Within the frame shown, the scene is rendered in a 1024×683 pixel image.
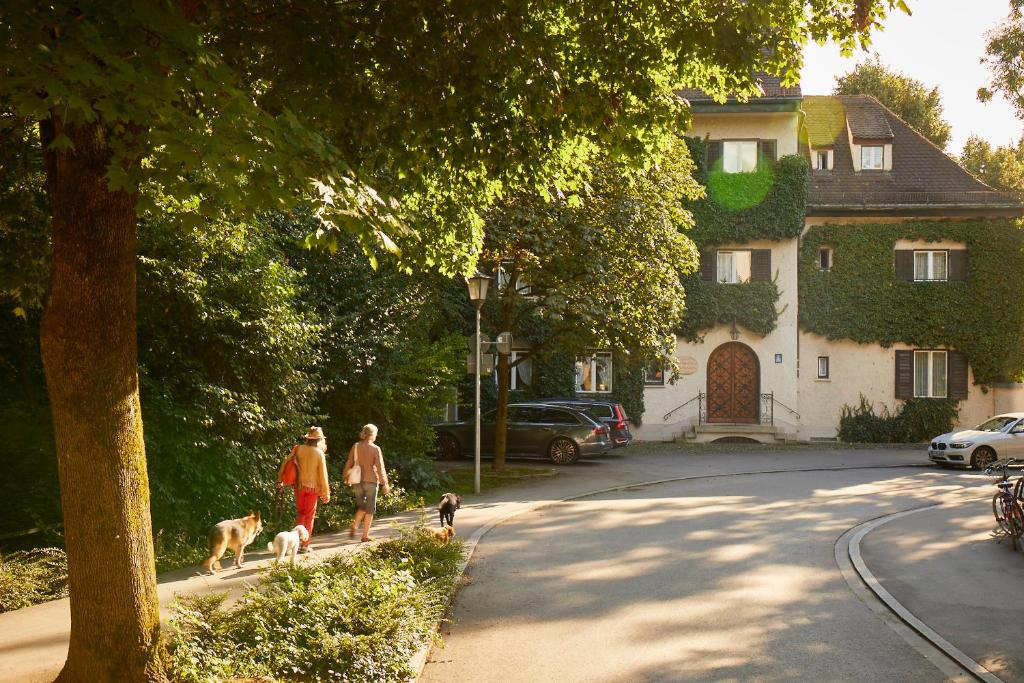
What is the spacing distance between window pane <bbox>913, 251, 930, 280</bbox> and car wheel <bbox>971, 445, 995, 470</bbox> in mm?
10484

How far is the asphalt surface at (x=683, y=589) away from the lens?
8102mm

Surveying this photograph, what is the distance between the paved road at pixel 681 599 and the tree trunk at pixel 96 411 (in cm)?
238

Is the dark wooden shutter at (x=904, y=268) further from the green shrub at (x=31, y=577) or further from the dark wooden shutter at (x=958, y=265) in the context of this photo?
the green shrub at (x=31, y=577)

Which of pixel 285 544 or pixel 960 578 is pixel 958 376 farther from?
pixel 285 544

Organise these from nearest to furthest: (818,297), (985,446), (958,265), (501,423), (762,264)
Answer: (501,423), (985,446), (762,264), (958,265), (818,297)

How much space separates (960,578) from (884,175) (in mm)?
28171

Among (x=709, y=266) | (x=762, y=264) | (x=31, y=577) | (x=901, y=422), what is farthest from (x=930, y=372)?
(x=31, y=577)

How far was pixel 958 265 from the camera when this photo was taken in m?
35.5

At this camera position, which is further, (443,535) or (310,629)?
(443,535)

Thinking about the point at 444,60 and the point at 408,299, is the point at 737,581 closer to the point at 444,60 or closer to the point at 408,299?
the point at 444,60

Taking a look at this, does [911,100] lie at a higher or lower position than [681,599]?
higher

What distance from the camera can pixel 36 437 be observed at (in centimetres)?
1194

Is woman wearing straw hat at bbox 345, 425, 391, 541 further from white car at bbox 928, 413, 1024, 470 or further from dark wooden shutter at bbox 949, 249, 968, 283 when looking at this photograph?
dark wooden shutter at bbox 949, 249, 968, 283

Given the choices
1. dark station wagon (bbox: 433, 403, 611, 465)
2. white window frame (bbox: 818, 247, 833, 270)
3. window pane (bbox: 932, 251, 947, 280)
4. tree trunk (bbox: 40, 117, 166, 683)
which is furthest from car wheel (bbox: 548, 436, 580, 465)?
tree trunk (bbox: 40, 117, 166, 683)
